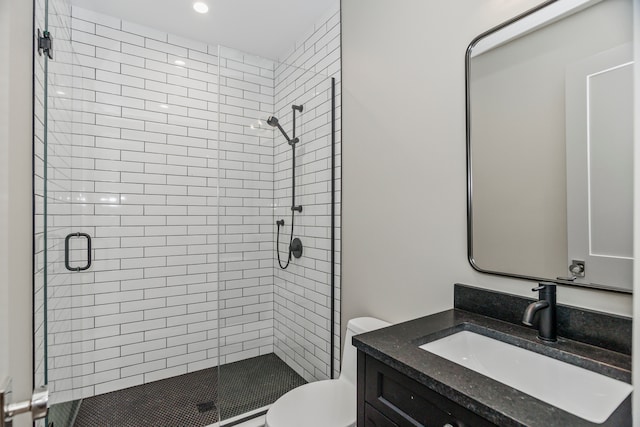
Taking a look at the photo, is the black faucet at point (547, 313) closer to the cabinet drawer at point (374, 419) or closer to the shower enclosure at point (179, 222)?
the cabinet drawer at point (374, 419)

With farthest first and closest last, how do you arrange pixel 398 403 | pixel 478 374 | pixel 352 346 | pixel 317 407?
pixel 352 346
pixel 317 407
pixel 398 403
pixel 478 374

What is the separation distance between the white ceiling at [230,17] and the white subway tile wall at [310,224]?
260mm

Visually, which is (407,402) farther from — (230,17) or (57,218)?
(230,17)

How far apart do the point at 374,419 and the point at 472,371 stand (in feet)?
1.19

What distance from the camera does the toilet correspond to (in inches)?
56.9

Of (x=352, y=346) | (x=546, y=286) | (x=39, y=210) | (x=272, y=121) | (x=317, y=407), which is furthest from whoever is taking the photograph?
(x=272, y=121)

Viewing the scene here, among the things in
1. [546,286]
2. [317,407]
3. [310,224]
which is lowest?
[317,407]

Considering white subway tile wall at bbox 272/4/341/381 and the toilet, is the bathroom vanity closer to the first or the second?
the toilet

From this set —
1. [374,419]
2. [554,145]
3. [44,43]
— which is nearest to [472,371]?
[374,419]

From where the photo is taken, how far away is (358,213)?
1998mm

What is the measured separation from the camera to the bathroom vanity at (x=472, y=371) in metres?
0.68

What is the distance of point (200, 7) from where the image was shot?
90.5 inches

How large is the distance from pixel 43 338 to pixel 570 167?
222 cm

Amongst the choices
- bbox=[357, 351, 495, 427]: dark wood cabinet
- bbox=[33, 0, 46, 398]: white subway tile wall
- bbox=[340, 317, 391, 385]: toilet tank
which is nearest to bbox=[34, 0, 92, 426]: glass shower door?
bbox=[33, 0, 46, 398]: white subway tile wall
